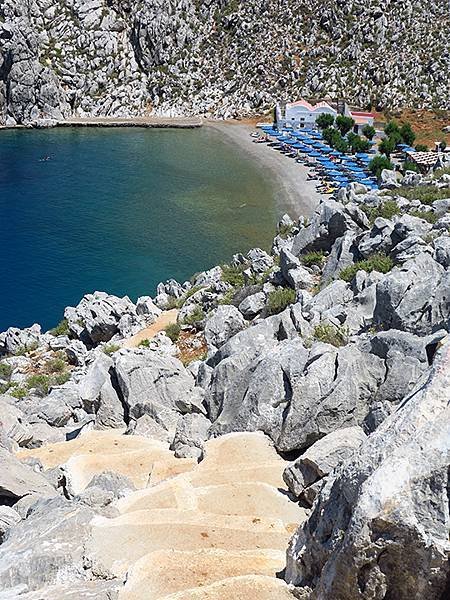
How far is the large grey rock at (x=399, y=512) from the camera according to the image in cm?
646

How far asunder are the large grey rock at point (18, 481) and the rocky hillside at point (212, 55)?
116 m

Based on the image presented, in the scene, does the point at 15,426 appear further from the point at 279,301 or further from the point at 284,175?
the point at 284,175

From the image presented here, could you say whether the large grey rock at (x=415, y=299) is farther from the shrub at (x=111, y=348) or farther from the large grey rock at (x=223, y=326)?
the shrub at (x=111, y=348)

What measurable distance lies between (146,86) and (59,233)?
80786 mm

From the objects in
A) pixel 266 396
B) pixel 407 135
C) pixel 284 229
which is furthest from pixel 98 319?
pixel 407 135

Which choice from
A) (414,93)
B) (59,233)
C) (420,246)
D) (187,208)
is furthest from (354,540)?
(414,93)

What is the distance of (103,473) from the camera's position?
43.7ft

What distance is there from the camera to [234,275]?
36.2m

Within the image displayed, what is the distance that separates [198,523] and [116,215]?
192 ft

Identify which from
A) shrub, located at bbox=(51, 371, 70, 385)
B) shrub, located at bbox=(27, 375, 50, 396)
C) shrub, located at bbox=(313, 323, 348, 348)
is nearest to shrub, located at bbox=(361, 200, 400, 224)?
shrub, located at bbox=(313, 323, 348, 348)

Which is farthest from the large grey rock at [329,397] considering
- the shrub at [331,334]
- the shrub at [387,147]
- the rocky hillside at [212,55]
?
the rocky hillside at [212,55]

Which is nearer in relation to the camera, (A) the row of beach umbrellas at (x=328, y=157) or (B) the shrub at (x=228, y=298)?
(B) the shrub at (x=228, y=298)

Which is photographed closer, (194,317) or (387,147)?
(194,317)

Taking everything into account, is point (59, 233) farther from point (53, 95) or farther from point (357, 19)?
point (357, 19)
